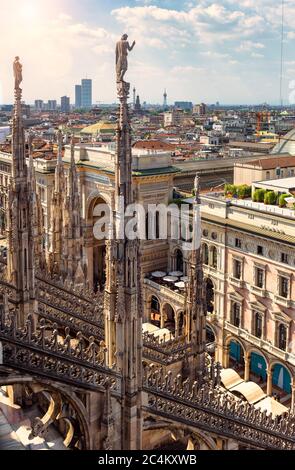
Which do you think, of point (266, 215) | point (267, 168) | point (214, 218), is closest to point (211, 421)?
point (266, 215)

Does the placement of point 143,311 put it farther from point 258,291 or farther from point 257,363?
point 257,363

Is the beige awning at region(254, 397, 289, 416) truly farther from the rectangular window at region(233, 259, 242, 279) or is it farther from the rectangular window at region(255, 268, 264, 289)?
the rectangular window at region(233, 259, 242, 279)

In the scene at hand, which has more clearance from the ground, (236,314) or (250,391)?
(236,314)

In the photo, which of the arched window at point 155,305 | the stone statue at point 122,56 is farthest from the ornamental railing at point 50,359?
the arched window at point 155,305

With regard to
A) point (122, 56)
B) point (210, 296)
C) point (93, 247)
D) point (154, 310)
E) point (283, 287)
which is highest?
point (122, 56)

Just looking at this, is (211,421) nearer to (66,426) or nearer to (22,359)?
(66,426)

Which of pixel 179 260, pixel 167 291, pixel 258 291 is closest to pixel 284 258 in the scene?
pixel 258 291

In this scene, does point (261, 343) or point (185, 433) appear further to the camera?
point (261, 343)
